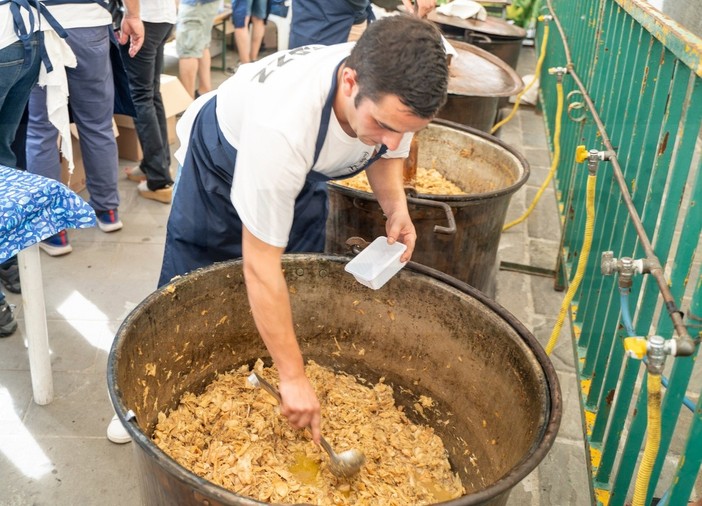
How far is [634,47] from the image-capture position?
2.90 metres

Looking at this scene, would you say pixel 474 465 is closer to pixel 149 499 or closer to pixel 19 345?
pixel 149 499

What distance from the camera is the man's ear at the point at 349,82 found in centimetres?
173

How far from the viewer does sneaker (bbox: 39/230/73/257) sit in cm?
416

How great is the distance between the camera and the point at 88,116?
13.2ft

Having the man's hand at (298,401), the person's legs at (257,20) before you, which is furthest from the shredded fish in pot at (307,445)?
the person's legs at (257,20)

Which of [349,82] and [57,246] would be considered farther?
[57,246]

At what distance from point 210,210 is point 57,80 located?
5.09ft

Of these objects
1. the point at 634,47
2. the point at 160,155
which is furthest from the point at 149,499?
the point at 160,155

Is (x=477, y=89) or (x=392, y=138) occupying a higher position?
(x=392, y=138)

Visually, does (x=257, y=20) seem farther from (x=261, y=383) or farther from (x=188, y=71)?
(x=261, y=383)

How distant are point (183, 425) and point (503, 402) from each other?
1.13 meters

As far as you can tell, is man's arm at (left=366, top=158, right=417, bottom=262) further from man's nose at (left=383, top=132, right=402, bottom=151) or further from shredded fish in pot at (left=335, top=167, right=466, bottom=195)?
shredded fish in pot at (left=335, top=167, right=466, bottom=195)

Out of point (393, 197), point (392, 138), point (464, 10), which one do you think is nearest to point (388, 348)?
point (393, 197)

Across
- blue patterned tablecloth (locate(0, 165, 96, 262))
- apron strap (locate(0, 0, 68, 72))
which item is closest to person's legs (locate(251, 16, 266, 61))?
apron strap (locate(0, 0, 68, 72))
